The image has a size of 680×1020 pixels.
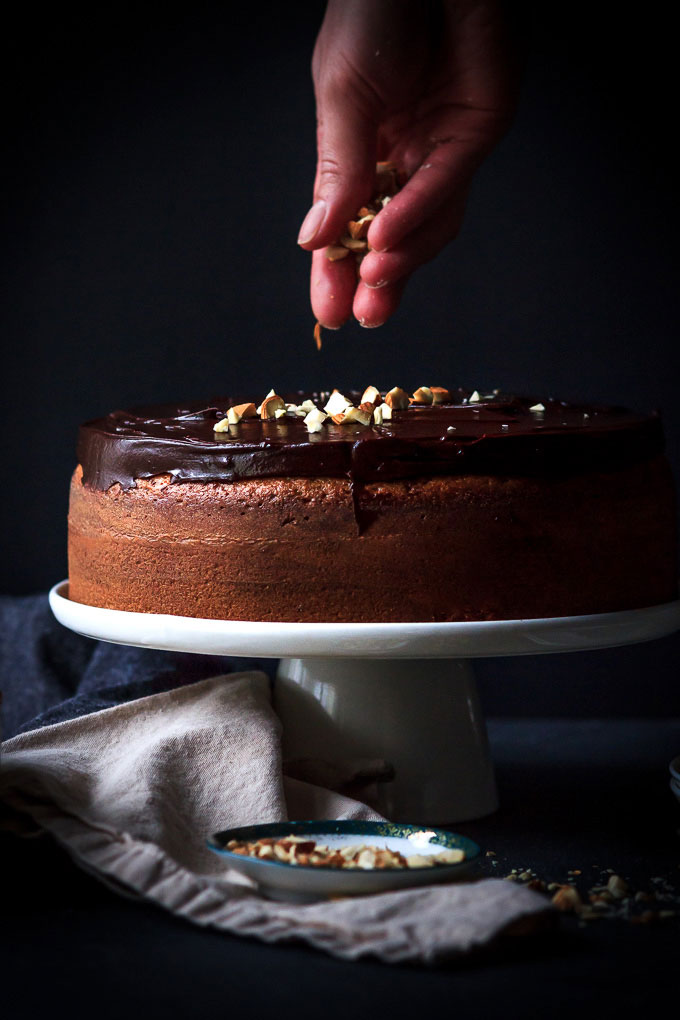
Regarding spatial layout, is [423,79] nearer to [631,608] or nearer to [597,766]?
[631,608]

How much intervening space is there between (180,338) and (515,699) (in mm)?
897

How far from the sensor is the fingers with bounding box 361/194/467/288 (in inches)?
67.1

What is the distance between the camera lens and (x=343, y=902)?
1067 millimetres

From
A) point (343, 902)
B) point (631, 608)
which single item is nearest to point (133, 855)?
point (343, 902)

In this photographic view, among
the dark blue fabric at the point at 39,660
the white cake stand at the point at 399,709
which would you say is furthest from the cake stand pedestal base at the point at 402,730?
the dark blue fabric at the point at 39,660

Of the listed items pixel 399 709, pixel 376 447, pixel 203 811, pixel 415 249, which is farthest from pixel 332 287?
pixel 203 811

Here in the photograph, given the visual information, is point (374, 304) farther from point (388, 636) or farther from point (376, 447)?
point (388, 636)

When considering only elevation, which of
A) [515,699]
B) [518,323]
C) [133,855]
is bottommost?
[515,699]

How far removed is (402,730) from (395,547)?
267 millimetres

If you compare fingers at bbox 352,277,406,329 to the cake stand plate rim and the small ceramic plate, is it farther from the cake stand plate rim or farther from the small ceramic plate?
the small ceramic plate

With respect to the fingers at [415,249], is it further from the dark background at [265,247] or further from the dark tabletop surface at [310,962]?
the dark tabletop surface at [310,962]

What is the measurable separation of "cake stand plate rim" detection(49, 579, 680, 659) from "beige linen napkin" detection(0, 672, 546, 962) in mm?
128

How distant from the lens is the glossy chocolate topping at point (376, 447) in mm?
1330

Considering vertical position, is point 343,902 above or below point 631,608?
below
